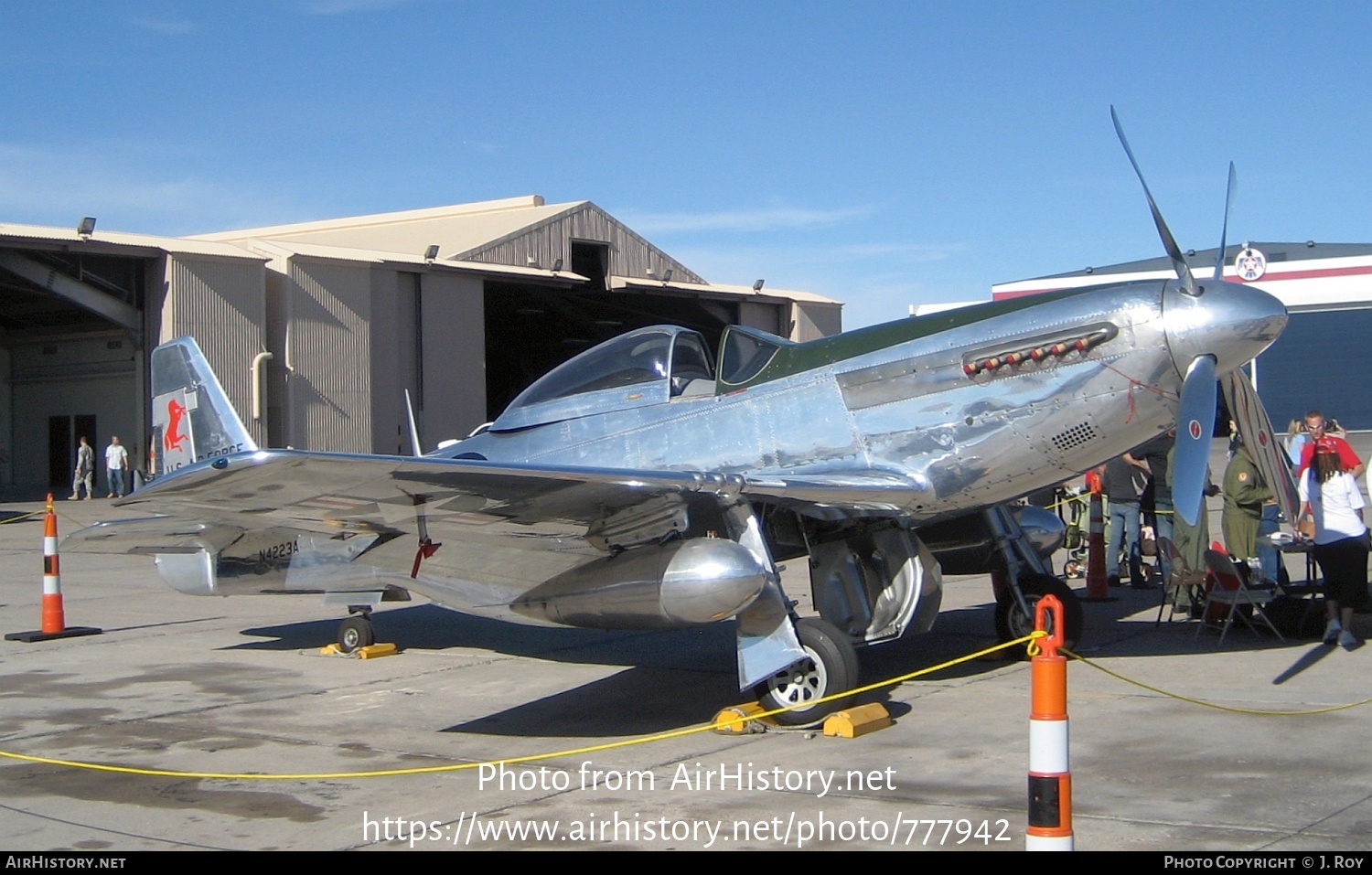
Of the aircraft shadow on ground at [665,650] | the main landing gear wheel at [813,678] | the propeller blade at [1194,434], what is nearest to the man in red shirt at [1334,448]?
the aircraft shadow on ground at [665,650]

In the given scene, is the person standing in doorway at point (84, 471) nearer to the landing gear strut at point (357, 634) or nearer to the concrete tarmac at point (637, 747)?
the concrete tarmac at point (637, 747)

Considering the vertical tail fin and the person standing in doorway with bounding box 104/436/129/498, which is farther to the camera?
the person standing in doorway with bounding box 104/436/129/498

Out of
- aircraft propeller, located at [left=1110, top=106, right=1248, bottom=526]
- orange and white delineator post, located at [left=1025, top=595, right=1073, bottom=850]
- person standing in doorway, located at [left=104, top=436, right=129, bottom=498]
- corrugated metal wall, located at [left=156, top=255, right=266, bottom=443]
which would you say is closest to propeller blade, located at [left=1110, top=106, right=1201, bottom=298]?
aircraft propeller, located at [left=1110, top=106, right=1248, bottom=526]

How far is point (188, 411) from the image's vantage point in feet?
29.1

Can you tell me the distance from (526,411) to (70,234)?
62.6 feet

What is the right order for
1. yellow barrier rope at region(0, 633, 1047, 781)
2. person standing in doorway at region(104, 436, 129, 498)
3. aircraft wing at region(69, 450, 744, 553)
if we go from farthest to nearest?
person standing in doorway at region(104, 436, 129, 498), yellow barrier rope at region(0, 633, 1047, 781), aircraft wing at region(69, 450, 744, 553)

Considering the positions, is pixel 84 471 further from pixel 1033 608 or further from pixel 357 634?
pixel 1033 608

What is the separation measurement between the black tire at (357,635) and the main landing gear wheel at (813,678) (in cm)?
367

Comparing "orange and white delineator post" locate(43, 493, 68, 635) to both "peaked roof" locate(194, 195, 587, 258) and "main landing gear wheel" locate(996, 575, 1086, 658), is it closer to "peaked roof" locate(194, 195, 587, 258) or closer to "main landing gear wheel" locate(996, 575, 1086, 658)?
"main landing gear wheel" locate(996, 575, 1086, 658)

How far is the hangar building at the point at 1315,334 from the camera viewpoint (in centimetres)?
3794

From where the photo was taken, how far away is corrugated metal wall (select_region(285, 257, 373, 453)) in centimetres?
2584

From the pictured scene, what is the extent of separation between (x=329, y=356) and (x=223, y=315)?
248 cm

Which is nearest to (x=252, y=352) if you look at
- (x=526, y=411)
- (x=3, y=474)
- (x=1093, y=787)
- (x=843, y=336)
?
(x=3, y=474)

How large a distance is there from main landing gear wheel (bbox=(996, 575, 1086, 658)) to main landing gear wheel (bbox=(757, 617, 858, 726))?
220 cm
